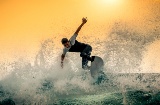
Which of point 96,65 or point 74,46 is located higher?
point 74,46

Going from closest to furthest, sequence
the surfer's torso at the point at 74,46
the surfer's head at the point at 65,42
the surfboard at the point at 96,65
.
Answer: the surfer's head at the point at 65,42 → the surfer's torso at the point at 74,46 → the surfboard at the point at 96,65

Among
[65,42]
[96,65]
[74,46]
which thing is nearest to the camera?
[65,42]

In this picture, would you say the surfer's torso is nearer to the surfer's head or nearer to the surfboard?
the surfer's head

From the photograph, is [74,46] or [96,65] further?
[96,65]

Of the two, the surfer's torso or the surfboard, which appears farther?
the surfboard

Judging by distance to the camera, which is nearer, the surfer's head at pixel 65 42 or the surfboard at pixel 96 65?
the surfer's head at pixel 65 42

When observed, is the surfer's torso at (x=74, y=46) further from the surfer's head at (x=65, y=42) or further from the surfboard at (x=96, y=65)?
the surfboard at (x=96, y=65)

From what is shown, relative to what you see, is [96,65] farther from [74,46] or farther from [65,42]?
[65,42]

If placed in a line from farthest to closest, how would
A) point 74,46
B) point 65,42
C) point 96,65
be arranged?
point 96,65, point 74,46, point 65,42

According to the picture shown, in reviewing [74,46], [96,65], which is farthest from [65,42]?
[96,65]

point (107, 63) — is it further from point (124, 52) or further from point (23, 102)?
point (23, 102)

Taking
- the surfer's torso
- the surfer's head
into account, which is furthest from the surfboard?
the surfer's head

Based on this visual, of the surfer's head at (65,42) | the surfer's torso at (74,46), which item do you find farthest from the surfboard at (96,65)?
the surfer's head at (65,42)

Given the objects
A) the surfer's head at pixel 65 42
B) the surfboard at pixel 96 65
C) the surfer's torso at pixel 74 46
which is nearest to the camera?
the surfer's head at pixel 65 42
